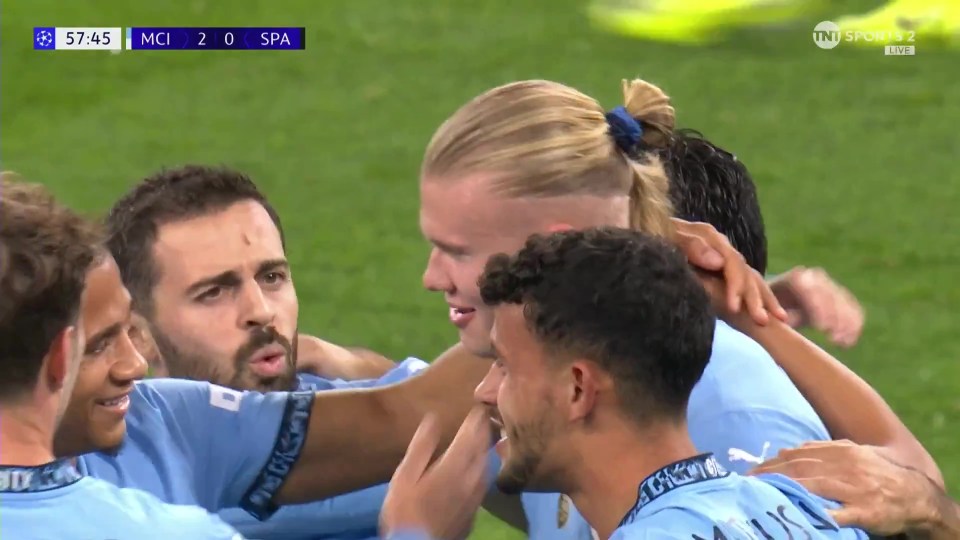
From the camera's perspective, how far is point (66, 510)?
7.83 feet

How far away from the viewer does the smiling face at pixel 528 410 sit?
101 inches

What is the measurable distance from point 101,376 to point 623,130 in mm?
1018

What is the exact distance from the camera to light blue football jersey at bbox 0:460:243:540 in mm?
2365

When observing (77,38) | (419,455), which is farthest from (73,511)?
(77,38)

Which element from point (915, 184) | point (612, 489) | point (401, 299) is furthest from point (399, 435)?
point (915, 184)

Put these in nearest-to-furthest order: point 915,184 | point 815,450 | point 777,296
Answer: point 815,450
point 777,296
point 915,184

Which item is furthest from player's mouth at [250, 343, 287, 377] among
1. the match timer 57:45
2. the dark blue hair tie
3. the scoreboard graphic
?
the match timer 57:45

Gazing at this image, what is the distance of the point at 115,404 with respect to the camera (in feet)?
9.31

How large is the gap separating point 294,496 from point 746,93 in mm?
7413

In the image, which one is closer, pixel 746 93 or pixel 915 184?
pixel 915 184

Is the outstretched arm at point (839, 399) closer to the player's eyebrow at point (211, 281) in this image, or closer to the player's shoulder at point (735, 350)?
the player's shoulder at point (735, 350)

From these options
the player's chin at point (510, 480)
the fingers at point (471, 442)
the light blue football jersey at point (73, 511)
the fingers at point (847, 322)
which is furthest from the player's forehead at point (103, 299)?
the fingers at point (847, 322)

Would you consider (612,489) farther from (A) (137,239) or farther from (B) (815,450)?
(A) (137,239)

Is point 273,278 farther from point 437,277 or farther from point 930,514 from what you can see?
point 930,514
